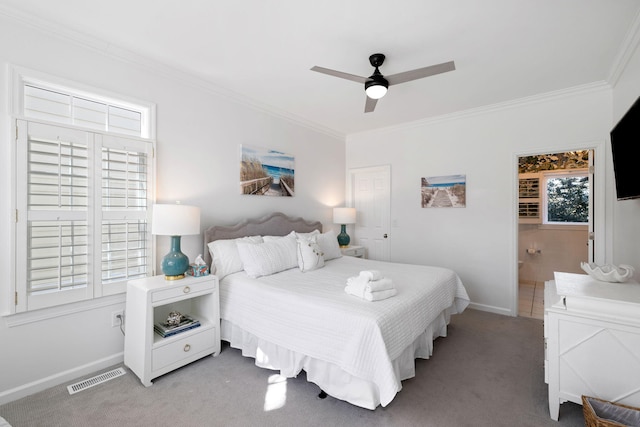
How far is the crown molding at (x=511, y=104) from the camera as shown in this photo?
Result: 10.7 feet

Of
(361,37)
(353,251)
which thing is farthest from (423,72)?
(353,251)

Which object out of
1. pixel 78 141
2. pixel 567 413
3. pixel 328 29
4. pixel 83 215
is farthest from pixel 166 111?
pixel 567 413

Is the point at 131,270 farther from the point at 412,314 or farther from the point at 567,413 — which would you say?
the point at 567,413

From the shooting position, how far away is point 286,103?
389 centimetres

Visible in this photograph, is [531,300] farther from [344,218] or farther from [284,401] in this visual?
[284,401]

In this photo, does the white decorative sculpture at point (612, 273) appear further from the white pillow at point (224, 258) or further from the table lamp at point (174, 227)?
the table lamp at point (174, 227)

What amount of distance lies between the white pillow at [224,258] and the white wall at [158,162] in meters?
0.30

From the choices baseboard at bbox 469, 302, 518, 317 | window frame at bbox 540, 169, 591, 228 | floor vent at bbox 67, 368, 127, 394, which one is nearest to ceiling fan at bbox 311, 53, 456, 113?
floor vent at bbox 67, 368, 127, 394

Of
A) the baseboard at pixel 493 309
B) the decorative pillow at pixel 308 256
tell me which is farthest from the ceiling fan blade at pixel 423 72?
the baseboard at pixel 493 309

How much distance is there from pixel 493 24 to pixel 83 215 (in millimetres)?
3542

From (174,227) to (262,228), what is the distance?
4.35ft

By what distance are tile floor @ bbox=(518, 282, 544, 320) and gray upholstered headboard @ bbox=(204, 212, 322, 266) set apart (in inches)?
123

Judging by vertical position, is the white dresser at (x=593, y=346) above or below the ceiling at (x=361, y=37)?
below

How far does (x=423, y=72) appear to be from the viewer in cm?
240
